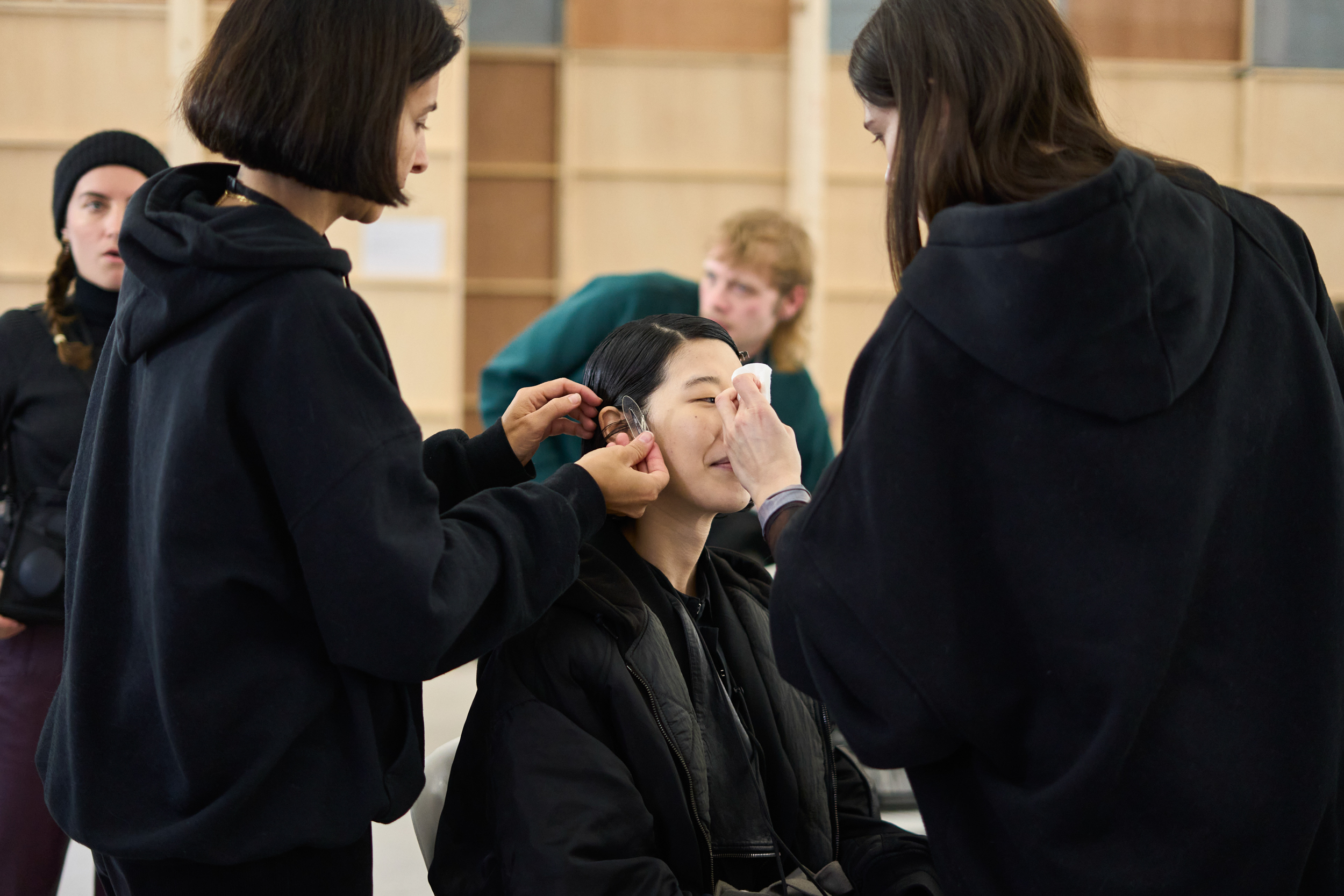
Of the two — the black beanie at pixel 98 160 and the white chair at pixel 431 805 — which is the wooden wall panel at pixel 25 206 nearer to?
the black beanie at pixel 98 160

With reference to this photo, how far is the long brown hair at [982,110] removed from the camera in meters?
1.10

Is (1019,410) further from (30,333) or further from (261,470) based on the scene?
(30,333)

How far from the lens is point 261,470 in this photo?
3.60ft

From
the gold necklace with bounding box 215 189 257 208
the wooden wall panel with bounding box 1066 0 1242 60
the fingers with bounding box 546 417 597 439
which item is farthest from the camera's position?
the wooden wall panel with bounding box 1066 0 1242 60

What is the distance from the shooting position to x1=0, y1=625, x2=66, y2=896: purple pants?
6.28 ft

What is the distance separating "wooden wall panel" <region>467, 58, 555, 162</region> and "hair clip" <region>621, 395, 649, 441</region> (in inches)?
200

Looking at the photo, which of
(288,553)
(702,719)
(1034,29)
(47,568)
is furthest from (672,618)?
(47,568)

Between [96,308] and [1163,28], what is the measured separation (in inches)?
247

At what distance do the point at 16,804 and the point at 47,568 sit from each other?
15.6 inches

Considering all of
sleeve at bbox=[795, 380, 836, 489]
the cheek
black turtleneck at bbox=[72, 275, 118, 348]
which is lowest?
sleeve at bbox=[795, 380, 836, 489]

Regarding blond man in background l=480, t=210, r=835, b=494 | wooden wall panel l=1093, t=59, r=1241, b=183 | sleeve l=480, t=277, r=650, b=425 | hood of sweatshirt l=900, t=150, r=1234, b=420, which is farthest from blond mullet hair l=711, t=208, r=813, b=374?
wooden wall panel l=1093, t=59, r=1241, b=183

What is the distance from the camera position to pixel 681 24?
6.45 meters

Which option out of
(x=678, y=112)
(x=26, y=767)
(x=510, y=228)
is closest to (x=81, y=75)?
(x=510, y=228)

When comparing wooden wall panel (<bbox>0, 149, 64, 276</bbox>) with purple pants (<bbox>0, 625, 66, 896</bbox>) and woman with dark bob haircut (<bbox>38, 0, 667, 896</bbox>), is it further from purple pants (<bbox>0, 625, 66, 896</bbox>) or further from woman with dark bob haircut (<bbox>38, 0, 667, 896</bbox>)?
woman with dark bob haircut (<bbox>38, 0, 667, 896</bbox>)
